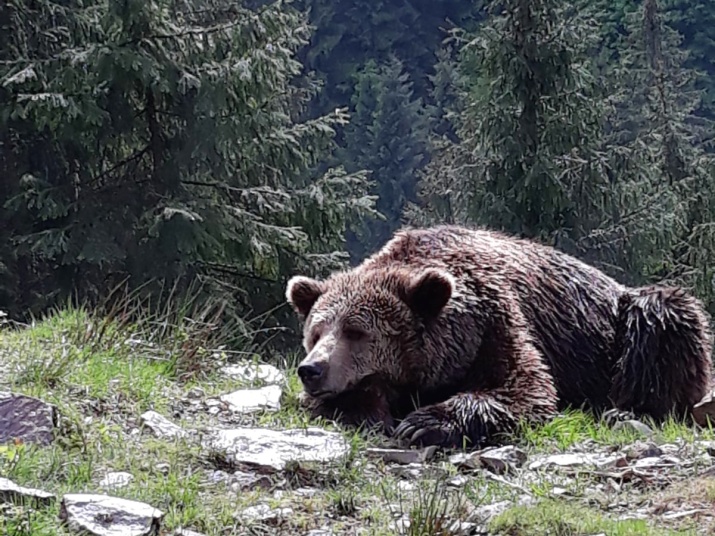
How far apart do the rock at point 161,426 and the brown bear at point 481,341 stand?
72 centimetres

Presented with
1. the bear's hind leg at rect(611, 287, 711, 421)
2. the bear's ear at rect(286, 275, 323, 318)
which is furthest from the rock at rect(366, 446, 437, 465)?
the bear's hind leg at rect(611, 287, 711, 421)

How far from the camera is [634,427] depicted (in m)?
5.03

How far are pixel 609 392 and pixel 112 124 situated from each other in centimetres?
880

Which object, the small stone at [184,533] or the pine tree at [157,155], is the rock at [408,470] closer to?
the small stone at [184,533]

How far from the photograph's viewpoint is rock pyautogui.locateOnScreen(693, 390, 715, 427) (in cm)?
543

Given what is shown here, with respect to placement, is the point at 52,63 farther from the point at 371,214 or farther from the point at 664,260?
the point at 664,260

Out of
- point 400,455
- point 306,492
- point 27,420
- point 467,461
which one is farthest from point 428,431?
point 27,420

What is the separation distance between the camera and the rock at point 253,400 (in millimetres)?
5109

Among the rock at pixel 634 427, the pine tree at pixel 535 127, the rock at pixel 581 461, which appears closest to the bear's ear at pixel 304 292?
the rock at pixel 634 427

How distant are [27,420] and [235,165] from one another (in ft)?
32.8

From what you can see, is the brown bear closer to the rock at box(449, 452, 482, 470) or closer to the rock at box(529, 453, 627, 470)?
the rock at box(449, 452, 482, 470)

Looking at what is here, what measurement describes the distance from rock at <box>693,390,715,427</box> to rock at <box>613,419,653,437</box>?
1.51 feet

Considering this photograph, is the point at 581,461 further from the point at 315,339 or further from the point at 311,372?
the point at 315,339

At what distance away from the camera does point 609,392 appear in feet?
19.7
